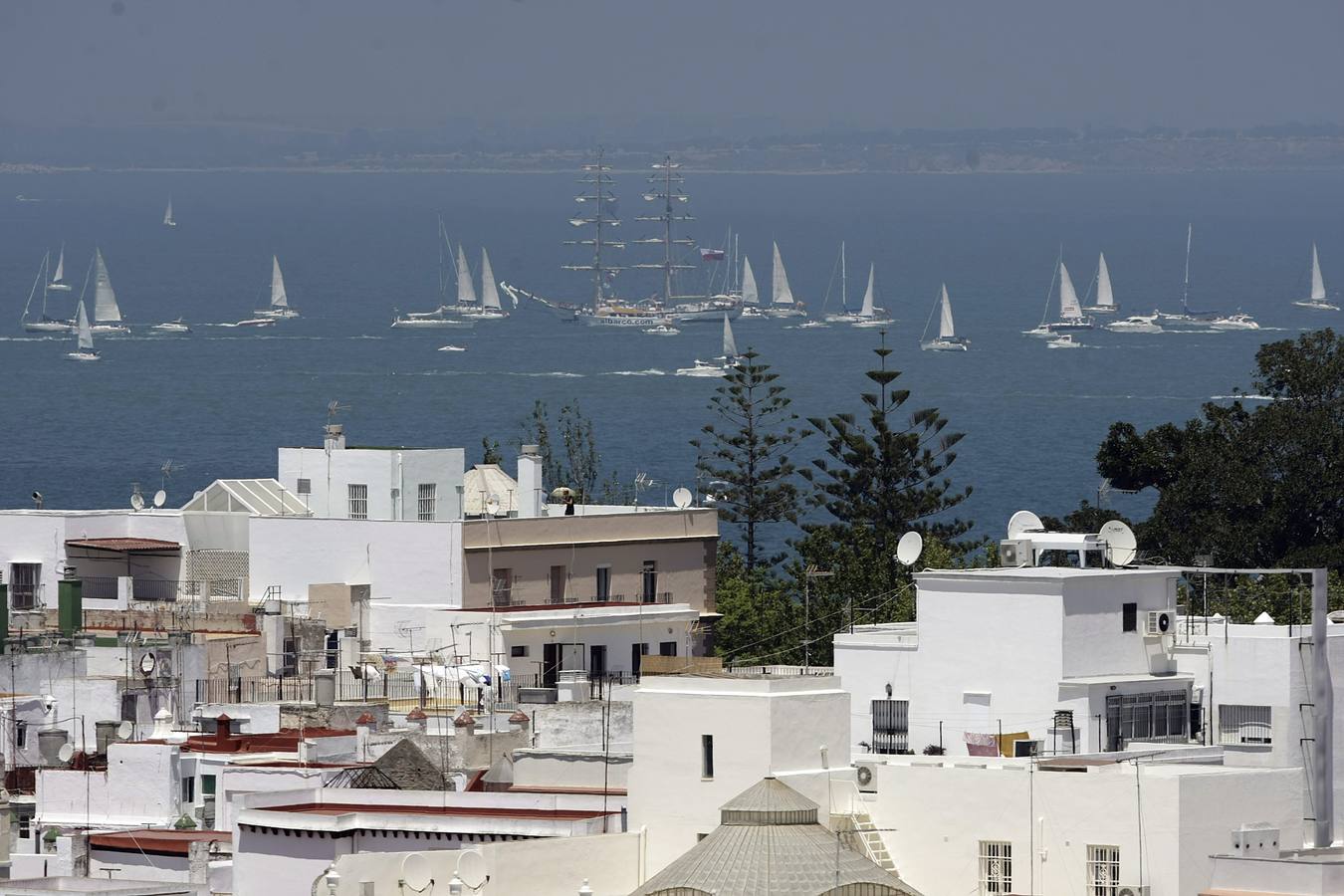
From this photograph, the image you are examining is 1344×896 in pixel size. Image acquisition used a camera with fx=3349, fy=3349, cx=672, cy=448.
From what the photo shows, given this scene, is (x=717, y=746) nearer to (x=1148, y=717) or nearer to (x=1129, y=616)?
Answer: (x=1148, y=717)

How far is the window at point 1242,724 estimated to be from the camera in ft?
103

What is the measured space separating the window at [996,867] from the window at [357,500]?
89.3 feet

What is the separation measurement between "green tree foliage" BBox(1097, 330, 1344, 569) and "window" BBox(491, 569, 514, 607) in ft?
69.5

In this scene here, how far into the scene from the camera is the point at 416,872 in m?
23.4

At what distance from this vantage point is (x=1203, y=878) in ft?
75.6

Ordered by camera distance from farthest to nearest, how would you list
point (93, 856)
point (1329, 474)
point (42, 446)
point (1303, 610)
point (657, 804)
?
point (42, 446), point (1329, 474), point (1303, 610), point (93, 856), point (657, 804)

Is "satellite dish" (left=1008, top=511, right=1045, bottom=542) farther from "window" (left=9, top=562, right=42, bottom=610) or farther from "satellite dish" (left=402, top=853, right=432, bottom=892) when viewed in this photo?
"window" (left=9, top=562, right=42, bottom=610)

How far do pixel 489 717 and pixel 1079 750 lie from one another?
22.3 ft

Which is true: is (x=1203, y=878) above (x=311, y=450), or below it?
below

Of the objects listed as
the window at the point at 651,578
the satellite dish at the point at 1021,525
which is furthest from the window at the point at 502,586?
the satellite dish at the point at 1021,525

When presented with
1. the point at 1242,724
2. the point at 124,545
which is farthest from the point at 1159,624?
the point at 124,545

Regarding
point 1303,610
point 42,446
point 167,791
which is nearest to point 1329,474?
point 1303,610

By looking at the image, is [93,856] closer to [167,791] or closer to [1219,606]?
[167,791]

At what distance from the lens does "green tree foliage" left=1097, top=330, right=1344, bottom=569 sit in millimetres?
66875
